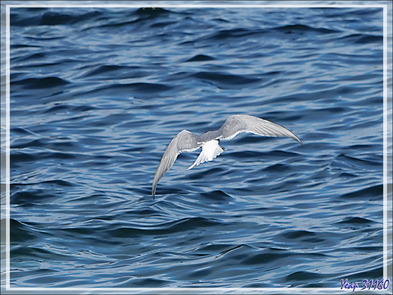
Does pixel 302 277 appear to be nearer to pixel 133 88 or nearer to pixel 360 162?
pixel 360 162

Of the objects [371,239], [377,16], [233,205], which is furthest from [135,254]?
[377,16]

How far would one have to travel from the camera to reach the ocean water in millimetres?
6586

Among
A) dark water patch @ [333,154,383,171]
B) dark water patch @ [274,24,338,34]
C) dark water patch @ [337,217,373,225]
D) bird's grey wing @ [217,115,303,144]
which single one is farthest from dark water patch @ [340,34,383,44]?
bird's grey wing @ [217,115,303,144]

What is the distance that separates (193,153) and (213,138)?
4135mm

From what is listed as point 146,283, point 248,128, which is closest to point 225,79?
point 146,283

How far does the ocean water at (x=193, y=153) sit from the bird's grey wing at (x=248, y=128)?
4.73 feet

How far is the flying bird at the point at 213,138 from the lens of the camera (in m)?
5.11

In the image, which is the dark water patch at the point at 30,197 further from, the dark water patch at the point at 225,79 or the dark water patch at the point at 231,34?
the dark water patch at the point at 231,34

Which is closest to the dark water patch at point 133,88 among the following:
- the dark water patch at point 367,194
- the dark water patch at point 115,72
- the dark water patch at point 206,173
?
the dark water patch at point 115,72

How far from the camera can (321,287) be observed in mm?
5746

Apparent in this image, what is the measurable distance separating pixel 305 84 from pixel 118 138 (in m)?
3.17

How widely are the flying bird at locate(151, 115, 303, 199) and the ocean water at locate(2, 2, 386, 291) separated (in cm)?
126

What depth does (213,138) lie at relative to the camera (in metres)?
5.12

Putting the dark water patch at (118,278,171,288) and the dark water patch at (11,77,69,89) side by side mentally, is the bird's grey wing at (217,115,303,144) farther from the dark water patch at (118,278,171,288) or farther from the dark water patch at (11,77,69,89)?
the dark water patch at (11,77,69,89)
